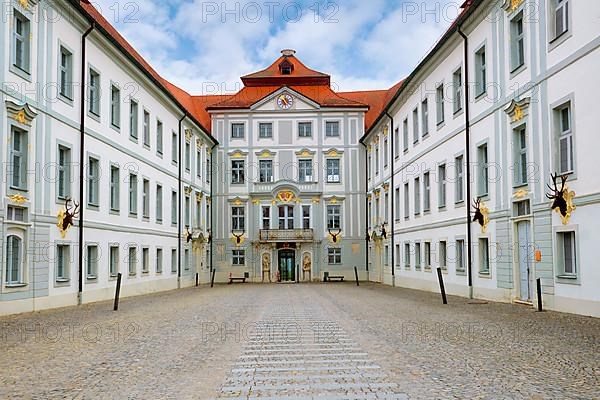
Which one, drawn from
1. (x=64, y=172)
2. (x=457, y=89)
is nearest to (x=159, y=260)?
(x=64, y=172)

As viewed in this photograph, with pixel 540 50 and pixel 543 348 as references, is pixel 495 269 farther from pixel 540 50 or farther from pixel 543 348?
pixel 543 348

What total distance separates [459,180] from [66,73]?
14834 millimetres

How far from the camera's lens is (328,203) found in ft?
166

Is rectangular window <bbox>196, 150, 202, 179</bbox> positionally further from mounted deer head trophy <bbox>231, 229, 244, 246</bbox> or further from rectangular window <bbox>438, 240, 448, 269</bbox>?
rectangular window <bbox>438, 240, 448, 269</bbox>

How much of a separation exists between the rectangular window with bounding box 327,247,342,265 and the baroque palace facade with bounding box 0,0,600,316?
2.66m

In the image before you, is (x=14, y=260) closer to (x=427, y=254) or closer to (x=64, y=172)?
(x=64, y=172)

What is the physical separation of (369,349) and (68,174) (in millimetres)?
15236

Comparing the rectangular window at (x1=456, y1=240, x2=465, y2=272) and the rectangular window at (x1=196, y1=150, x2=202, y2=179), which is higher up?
the rectangular window at (x1=196, y1=150, x2=202, y2=179)

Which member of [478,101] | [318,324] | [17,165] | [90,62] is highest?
[90,62]

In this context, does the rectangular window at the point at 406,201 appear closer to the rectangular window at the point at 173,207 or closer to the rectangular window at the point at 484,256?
the rectangular window at the point at 484,256

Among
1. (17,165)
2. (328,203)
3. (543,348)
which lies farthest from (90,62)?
(328,203)

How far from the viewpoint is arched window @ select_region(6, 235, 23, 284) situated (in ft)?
60.1

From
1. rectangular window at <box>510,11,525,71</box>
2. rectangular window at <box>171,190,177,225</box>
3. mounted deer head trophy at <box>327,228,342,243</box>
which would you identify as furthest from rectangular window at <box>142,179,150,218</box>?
mounted deer head trophy at <box>327,228,342,243</box>

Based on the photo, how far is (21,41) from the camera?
1952 cm
